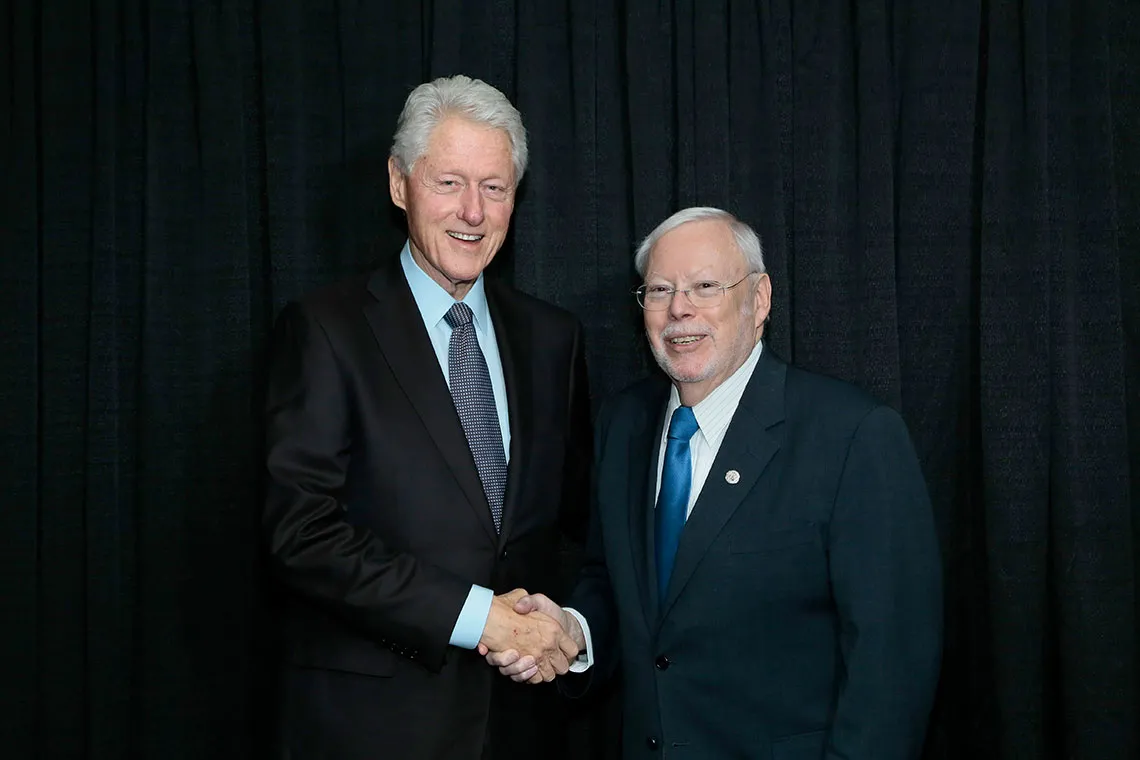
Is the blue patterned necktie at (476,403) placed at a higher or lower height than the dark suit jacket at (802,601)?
higher

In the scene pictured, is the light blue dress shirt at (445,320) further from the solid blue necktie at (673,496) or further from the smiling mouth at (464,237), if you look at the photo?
the solid blue necktie at (673,496)

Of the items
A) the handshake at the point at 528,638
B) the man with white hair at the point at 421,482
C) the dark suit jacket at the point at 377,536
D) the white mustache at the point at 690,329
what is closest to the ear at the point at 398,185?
the man with white hair at the point at 421,482

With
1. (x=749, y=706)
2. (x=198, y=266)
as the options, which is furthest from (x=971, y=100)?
(x=198, y=266)

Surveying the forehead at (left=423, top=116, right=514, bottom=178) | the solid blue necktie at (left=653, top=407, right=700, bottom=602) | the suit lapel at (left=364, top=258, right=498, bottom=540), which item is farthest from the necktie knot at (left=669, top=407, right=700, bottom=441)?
the forehead at (left=423, top=116, right=514, bottom=178)

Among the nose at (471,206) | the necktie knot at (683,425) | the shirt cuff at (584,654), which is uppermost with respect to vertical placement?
the nose at (471,206)

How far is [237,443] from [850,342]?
1665mm

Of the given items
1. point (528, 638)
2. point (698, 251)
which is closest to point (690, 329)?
point (698, 251)

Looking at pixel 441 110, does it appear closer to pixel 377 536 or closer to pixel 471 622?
pixel 377 536

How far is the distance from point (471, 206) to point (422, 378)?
375mm

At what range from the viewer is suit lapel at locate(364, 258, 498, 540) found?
6.22ft

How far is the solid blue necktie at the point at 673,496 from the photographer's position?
189 cm

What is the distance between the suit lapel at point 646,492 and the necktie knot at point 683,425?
87mm

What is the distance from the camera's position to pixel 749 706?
1799 mm

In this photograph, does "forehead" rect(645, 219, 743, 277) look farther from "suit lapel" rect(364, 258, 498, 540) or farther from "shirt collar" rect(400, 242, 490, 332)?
"suit lapel" rect(364, 258, 498, 540)
